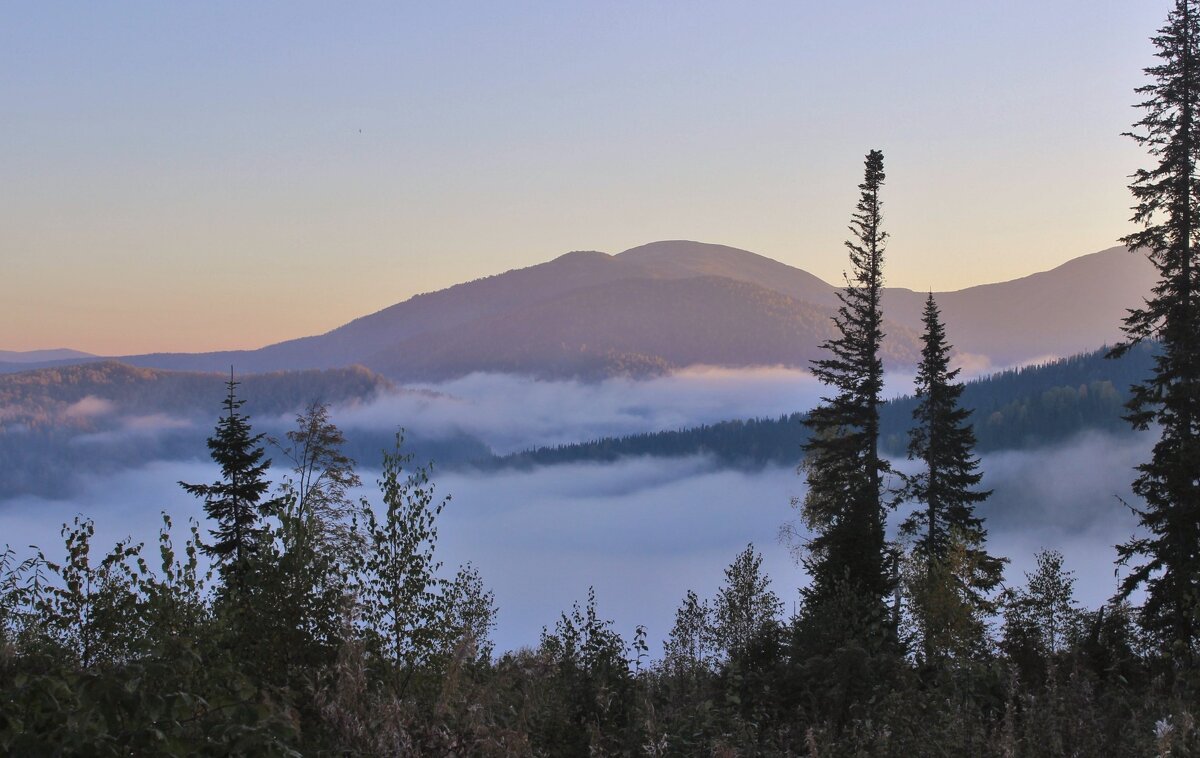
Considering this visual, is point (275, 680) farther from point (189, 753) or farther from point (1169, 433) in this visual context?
point (1169, 433)

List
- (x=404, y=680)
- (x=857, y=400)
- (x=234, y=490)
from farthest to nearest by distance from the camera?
(x=857, y=400)
(x=234, y=490)
(x=404, y=680)

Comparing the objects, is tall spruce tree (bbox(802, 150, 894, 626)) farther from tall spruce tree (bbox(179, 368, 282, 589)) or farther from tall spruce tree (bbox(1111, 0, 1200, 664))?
tall spruce tree (bbox(179, 368, 282, 589))

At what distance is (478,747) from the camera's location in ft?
24.4

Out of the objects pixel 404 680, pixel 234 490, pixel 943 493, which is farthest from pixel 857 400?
pixel 404 680

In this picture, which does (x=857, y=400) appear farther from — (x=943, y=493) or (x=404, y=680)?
(x=404, y=680)

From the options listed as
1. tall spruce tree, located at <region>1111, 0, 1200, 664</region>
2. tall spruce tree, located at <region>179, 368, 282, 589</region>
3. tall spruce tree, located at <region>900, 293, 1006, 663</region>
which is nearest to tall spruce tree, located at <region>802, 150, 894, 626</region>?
tall spruce tree, located at <region>900, 293, 1006, 663</region>

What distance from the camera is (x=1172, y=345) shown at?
27.5 metres

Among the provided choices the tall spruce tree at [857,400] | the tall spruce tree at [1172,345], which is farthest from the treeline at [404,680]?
the tall spruce tree at [857,400]

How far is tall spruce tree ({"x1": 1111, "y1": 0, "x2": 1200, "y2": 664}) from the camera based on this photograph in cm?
2652

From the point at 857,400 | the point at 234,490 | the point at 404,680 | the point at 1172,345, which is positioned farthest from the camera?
the point at 857,400

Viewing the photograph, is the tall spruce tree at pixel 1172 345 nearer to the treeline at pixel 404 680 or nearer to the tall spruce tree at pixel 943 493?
the treeline at pixel 404 680

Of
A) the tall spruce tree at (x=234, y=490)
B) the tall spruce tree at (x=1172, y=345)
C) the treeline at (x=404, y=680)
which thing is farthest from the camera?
the tall spruce tree at (x=234, y=490)

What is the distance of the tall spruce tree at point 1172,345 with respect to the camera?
1044 inches

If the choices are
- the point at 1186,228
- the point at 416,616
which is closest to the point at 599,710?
the point at 416,616
